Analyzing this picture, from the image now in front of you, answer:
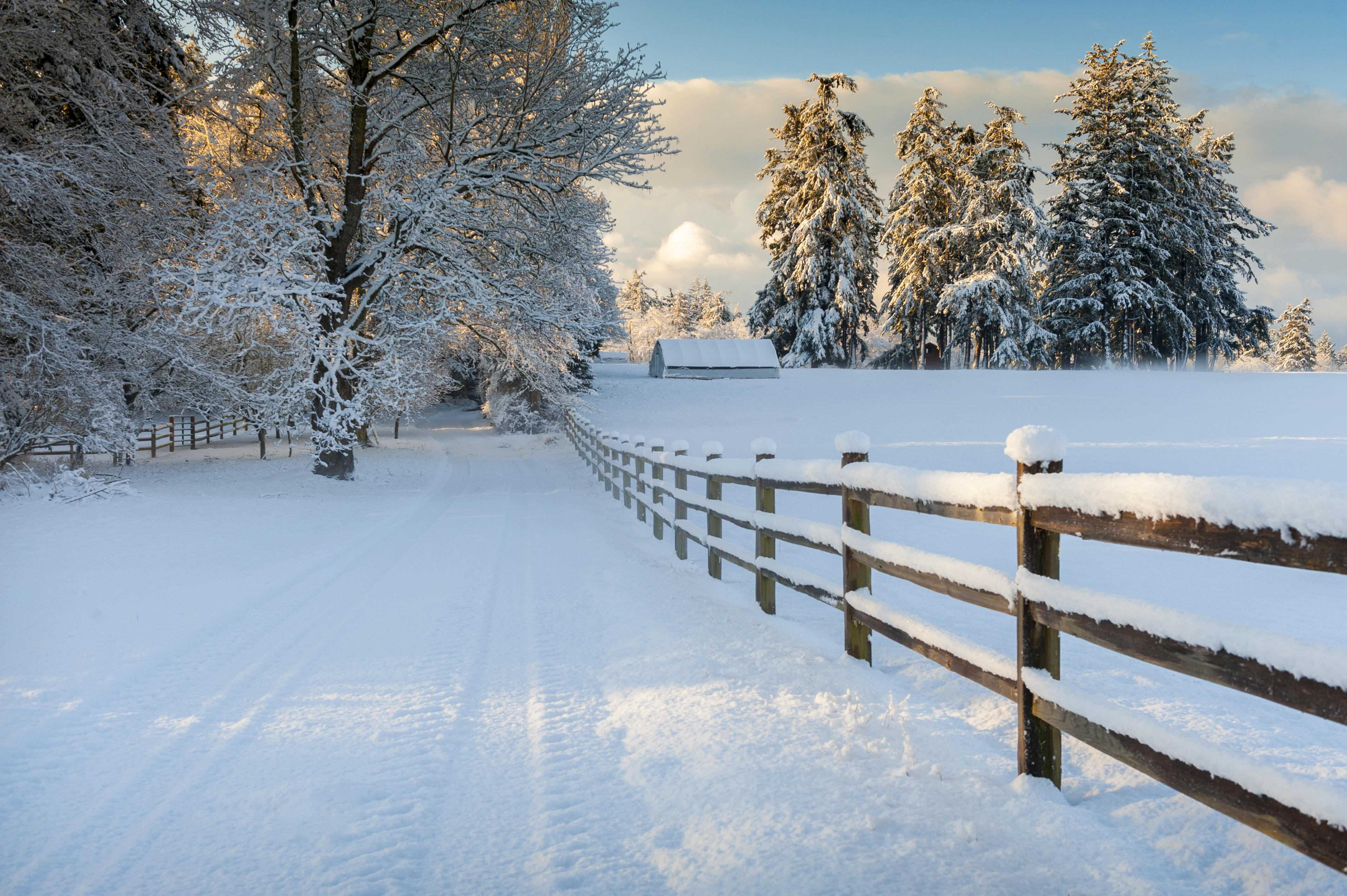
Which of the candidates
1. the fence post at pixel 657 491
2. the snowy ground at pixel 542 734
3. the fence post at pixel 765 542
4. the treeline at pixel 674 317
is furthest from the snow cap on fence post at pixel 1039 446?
the treeline at pixel 674 317

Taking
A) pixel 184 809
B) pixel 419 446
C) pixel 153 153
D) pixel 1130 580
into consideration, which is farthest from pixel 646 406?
pixel 184 809

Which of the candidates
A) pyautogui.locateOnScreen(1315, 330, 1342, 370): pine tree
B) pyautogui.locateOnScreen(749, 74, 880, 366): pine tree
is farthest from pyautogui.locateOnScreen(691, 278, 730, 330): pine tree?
pyautogui.locateOnScreen(1315, 330, 1342, 370): pine tree

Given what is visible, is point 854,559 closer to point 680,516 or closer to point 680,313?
point 680,516

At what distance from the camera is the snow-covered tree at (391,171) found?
12.7 meters

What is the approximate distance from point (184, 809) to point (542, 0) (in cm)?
1453

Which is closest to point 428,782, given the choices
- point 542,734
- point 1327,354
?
point 542,734

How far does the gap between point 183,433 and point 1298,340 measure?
291 ft

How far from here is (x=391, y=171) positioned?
639 inches

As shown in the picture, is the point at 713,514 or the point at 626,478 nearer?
the point at 713,514

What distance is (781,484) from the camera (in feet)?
18.6

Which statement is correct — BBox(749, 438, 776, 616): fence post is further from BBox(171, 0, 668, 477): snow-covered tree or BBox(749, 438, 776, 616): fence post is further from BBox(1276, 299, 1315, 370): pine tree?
BBox(1276, 299, 1315, 370): pine tree

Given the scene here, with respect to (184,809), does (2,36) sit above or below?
above

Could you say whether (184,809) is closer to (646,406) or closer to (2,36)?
(2,36)

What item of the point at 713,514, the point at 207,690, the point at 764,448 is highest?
the point at 764,448
